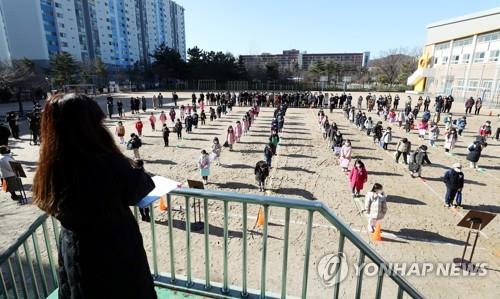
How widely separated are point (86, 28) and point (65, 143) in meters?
85.8

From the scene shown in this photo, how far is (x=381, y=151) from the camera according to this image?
15.3 m

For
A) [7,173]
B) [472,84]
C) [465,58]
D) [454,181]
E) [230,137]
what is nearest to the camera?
[454,181]

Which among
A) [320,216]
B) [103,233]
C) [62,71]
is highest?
[62,71]

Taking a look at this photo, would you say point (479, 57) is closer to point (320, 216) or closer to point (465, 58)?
point (465, 58)

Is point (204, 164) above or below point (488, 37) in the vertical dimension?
below

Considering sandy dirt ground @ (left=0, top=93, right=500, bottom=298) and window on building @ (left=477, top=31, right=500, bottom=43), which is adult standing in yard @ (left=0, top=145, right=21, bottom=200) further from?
window on building @ (left=477, top=31, right=500, bottom=43)

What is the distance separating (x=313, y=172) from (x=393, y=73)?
215 feet

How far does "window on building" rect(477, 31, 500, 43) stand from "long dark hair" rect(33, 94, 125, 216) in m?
45.8

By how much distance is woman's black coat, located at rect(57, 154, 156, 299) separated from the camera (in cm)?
150

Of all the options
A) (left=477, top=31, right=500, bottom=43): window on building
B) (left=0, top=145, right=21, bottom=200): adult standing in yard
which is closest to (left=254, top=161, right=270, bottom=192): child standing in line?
(left=0, top=145, right=21, bottom=200): adult standing in yard

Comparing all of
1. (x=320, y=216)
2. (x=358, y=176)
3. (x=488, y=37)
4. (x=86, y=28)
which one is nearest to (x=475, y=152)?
(x=358, y=176)

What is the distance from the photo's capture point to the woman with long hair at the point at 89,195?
1484 mm

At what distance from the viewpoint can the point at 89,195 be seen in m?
1.50

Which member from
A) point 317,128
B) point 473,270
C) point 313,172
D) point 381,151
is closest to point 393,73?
point 317,128
